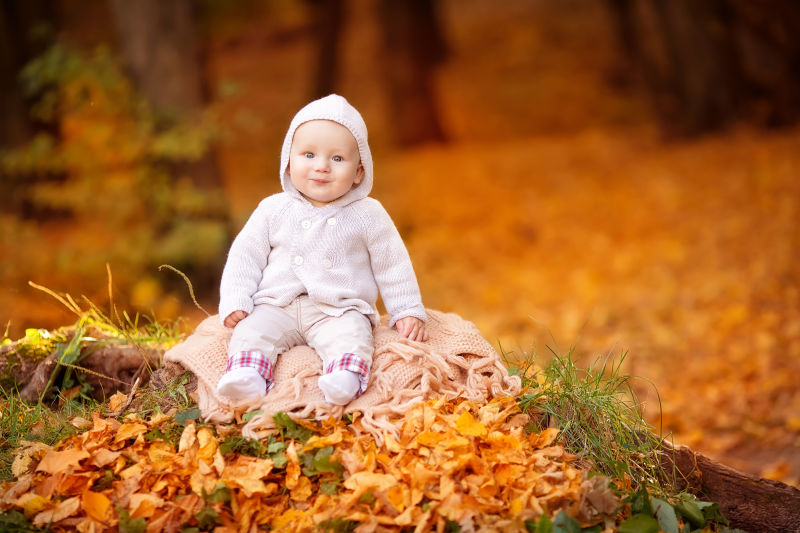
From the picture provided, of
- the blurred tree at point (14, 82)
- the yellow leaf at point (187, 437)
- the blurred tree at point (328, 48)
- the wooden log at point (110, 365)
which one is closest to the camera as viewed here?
the yellow leaf at point (187, 437)

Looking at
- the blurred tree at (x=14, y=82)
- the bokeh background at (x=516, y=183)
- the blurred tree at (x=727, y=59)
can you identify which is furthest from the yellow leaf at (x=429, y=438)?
the blurred tree at (x=727, y=59)

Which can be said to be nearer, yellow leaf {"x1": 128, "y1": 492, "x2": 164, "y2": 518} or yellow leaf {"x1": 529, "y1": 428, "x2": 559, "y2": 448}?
yellow leaf {"x1": 128, "y1": 492, "x2": 164, "y2": 518}

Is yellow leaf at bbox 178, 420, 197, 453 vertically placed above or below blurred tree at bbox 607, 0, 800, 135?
below

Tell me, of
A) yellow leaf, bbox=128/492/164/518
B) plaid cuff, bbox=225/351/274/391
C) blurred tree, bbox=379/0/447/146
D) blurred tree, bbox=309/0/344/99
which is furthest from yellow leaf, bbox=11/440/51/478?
blurred tree, bbox=379/0/447/146

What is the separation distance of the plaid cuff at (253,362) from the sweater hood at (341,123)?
669 mm

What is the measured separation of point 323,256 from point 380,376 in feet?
1.71

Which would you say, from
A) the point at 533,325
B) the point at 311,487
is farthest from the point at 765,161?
the point at 311,487

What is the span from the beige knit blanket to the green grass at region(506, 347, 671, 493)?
14cm

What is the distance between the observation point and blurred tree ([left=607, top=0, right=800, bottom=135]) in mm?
9789

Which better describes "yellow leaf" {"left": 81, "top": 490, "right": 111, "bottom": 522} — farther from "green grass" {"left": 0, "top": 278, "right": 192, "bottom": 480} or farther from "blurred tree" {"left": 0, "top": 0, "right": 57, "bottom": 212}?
"blurred tree" {"left": 0, "top": 0, "right": 57, "bottom": 212}

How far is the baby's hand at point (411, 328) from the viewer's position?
3.05 metres

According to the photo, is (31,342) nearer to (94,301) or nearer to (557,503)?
(94,301)

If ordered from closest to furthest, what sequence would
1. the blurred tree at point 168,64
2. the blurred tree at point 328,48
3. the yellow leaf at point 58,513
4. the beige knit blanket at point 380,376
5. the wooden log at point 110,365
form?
the yellow leaf at point 58,513
the beige knit blanket at point 380,376
the wooden log at point 110,365
the blurred tree at point 168,64
the blurred tree at point 328,48

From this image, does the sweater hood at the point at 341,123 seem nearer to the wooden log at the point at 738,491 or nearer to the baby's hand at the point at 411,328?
the baby's hand at the point at 411,328
